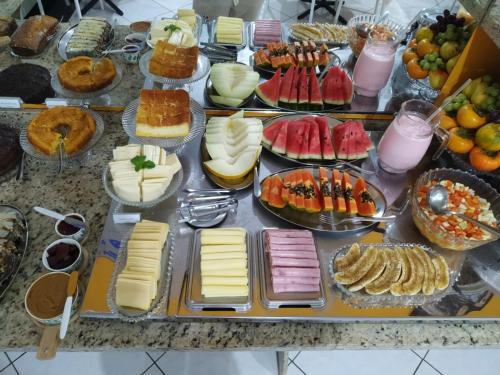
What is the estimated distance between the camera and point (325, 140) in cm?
149

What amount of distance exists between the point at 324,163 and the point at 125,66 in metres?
1.21

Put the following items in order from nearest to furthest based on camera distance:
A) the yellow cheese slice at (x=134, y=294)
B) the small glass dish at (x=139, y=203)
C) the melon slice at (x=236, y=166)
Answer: the yellow cheese slice at (x=134, y=294) → the small glass dish at (x=139, y=203) → the melon slice at (x=236, y=166)

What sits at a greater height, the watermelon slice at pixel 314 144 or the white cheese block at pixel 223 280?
the watermelon slice at pixel 314 144

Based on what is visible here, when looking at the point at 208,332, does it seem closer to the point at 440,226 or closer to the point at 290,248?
the point at 290,248

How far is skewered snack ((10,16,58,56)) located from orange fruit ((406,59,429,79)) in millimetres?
1876

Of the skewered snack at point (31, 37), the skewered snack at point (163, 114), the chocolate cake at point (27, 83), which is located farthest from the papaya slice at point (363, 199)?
the skewered snack at point (31, 37)

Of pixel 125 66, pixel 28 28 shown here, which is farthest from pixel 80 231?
pixel 28 28

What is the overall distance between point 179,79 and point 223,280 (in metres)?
1.02

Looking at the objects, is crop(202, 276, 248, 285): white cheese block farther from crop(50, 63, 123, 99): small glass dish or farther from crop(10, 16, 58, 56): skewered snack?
crop(10, 16, 58, 56): skewered snack

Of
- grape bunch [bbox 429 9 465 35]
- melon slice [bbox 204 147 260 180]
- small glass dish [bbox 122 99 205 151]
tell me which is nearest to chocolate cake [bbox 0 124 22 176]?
small glass dish [bbox 122 99 205 151]

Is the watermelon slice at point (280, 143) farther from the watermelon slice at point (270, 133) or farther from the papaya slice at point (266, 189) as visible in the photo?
the papaya slice at point (266, 189)

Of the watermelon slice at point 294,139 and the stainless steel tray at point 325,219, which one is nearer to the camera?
the stainless steel tray at point 325,219

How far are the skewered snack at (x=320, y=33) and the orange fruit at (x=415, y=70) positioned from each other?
491 mm

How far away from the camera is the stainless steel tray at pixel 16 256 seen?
1.09m
